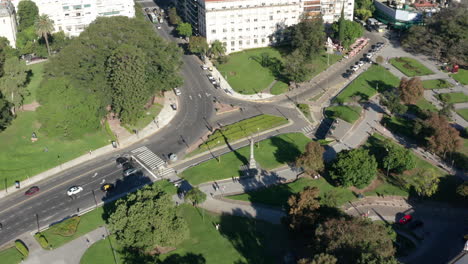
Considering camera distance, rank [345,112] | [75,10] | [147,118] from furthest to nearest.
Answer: [75,10], [147,118], [345,112]

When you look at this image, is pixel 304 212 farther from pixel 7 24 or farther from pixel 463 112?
pixel 7 24

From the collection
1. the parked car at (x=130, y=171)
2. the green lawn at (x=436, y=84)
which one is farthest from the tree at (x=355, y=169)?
the green lawn at (x=436, y=84)

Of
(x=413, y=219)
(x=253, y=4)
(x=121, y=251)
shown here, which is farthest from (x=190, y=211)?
(x=253, y=4)

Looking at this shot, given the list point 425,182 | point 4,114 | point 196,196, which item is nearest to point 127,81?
point 4,114

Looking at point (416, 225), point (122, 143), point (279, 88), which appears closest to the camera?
point (416, 225)

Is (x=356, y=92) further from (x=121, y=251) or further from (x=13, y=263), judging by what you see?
(x=13, y=263)

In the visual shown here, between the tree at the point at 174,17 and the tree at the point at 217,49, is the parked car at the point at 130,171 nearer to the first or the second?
the tree at the point at 217,49
